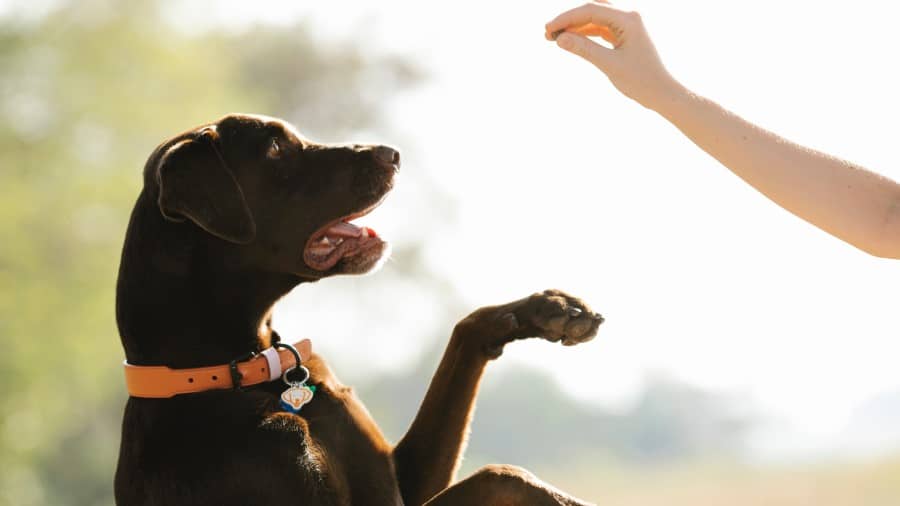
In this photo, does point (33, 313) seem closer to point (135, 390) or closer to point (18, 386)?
point (18, 386)

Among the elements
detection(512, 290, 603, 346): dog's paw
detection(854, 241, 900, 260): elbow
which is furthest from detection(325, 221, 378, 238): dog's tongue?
detection(854, 241, 900, 260): elbow

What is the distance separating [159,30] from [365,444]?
74.2ft

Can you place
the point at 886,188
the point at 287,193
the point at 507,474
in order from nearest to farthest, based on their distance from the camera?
1. the point at 886,188
2. the point at 507,474
3. the point at 287,193

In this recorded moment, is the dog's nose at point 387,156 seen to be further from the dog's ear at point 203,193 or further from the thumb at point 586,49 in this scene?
Answer: the thumb at point 586,49

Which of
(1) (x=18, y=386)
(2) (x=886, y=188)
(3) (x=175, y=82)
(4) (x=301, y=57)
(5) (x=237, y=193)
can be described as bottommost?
(5) (x=237, y=193)

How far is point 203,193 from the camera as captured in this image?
4059mm

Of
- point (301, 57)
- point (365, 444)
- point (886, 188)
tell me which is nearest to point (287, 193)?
point (365, 444)

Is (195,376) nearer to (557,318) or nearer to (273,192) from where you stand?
(273,192)

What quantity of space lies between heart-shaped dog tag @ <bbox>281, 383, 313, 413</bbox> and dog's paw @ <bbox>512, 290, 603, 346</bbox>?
781 millimetres

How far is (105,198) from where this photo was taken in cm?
2316

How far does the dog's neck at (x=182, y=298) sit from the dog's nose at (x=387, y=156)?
2.05 feet

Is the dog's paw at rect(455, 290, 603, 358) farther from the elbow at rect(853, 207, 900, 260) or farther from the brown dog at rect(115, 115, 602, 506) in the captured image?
the elbow at rect(853, 207, 900, 260)

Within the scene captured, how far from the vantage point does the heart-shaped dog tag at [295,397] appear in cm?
398

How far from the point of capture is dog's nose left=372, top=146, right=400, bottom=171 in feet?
14.8
